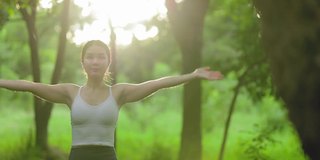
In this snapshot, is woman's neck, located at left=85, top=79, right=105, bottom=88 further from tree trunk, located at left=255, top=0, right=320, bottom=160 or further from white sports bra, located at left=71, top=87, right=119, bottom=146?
tree trunk, located at left=255, top=0, right=320, bottom=160

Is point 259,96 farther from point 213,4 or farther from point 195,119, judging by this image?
point 213,4

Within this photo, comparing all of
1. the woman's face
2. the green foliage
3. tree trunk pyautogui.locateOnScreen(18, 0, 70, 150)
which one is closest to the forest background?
the green foliage

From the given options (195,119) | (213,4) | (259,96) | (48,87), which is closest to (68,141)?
(213,4)

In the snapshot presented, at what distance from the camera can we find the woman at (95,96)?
4.95 meters

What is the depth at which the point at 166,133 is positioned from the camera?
28.2 meters

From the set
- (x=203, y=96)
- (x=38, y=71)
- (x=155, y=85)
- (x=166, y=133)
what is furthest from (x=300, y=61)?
(x=166, y=133)

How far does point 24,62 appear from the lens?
3412 cm

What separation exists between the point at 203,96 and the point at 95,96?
14.7m

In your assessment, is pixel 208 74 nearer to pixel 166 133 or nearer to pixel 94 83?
pixel 94 83

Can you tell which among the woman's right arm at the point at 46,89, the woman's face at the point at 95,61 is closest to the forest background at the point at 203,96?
the woman's face at the point at 95,61

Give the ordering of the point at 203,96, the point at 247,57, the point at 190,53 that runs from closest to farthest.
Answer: the point at 190,53 → the point at 247,57 → the point at 203,96

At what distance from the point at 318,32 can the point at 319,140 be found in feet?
1.88

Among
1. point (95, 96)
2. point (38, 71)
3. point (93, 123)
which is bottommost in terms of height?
point (38, 71)

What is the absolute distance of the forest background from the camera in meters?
14.0
